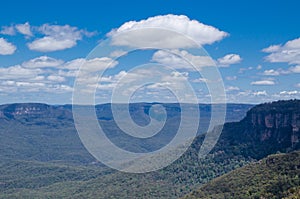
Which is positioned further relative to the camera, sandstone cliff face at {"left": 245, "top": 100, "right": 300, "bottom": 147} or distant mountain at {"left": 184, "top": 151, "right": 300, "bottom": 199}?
sandstone cliff face at {"left": 245, "top": 100, "right": 300, "bottom": 147}

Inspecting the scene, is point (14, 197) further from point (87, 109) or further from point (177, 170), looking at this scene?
point (87, 109)

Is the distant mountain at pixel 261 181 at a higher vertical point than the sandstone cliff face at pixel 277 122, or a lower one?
lower

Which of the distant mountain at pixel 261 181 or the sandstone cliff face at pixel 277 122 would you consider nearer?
the distant mountain at pixel 261 181

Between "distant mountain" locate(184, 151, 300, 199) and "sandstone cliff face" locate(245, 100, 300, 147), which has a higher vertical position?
"sandstone cliff face" locate(245, 100, 300, 147)

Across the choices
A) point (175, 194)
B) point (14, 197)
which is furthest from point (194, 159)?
point (14, 197)
